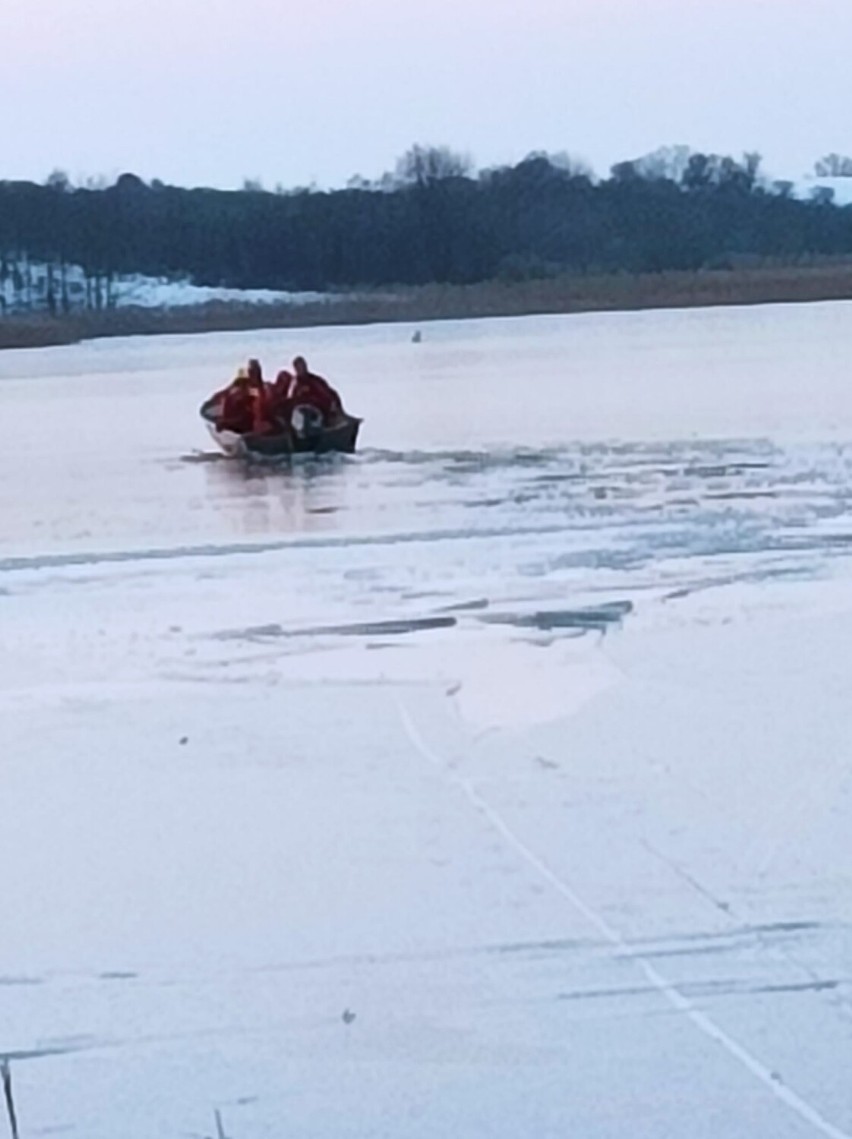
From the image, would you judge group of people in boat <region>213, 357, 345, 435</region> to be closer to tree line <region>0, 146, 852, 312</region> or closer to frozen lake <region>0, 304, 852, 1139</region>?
frozen lake <region>0, 304, 852, 1139</region>

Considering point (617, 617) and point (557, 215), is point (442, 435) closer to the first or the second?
point (617, 617)

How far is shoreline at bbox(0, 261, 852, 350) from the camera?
2530 inches

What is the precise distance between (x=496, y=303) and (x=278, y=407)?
148ft

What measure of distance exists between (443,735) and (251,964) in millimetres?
2825

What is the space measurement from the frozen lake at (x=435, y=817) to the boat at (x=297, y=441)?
17.6 ft

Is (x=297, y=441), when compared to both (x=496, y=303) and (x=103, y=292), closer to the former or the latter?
(x=496, y=303)

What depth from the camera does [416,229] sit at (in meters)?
101

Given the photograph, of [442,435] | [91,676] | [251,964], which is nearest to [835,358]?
[442,435]

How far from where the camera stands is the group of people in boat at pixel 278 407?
23406mm

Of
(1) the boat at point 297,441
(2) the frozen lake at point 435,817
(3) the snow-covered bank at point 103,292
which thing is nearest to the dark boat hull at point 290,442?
(1) the boat at point 297,441

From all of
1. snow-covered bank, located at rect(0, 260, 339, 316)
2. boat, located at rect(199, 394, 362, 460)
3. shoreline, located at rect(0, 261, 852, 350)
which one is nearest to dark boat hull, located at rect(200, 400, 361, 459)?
boat, located at rect(199, 394, 362, 460)

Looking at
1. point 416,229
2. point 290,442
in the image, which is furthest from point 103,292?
point 290,442

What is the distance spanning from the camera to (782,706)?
8.60 metres

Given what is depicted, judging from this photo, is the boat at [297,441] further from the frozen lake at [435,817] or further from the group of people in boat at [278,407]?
the frozen lake at [435,817]
